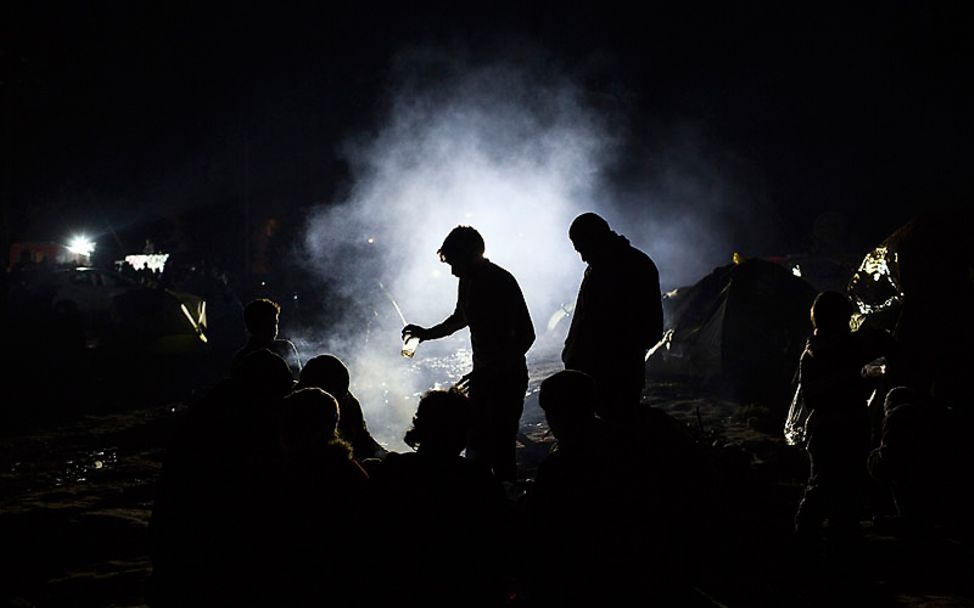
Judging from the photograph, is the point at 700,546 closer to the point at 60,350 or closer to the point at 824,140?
the point at 60,350

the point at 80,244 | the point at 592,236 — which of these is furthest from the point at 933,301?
the point at 80,244

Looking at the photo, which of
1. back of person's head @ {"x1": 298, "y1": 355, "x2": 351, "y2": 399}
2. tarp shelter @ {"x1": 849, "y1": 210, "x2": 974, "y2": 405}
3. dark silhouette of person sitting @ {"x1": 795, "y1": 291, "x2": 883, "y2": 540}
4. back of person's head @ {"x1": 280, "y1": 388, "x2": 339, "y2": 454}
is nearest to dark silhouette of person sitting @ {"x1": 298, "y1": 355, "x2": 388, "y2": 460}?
back of person's head @ {"x1": 298, "y1": 355, "x2": 351, "y2": 399}

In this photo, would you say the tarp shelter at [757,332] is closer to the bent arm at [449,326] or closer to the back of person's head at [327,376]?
the bent arm at [449,326]

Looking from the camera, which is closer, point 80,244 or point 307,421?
point 307,421

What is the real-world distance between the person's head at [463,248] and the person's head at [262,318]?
1.28m

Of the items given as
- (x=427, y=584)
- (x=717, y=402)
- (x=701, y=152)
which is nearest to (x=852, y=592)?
(x=427, y=584)

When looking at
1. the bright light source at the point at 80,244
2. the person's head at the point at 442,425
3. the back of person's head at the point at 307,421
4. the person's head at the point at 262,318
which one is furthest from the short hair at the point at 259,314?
the bright light source at the point at 80,244

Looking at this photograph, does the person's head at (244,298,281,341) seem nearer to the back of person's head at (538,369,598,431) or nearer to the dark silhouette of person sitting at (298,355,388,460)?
the dark silhouette of person sitting at (298,355,388,460)

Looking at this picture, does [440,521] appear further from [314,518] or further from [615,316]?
[615,316]

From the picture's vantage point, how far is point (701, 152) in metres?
31.8

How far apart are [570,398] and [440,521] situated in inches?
25.4

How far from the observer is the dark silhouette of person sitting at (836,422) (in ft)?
13.1

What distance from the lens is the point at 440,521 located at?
2.36 metres

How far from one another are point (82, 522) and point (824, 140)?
93.9 ft
